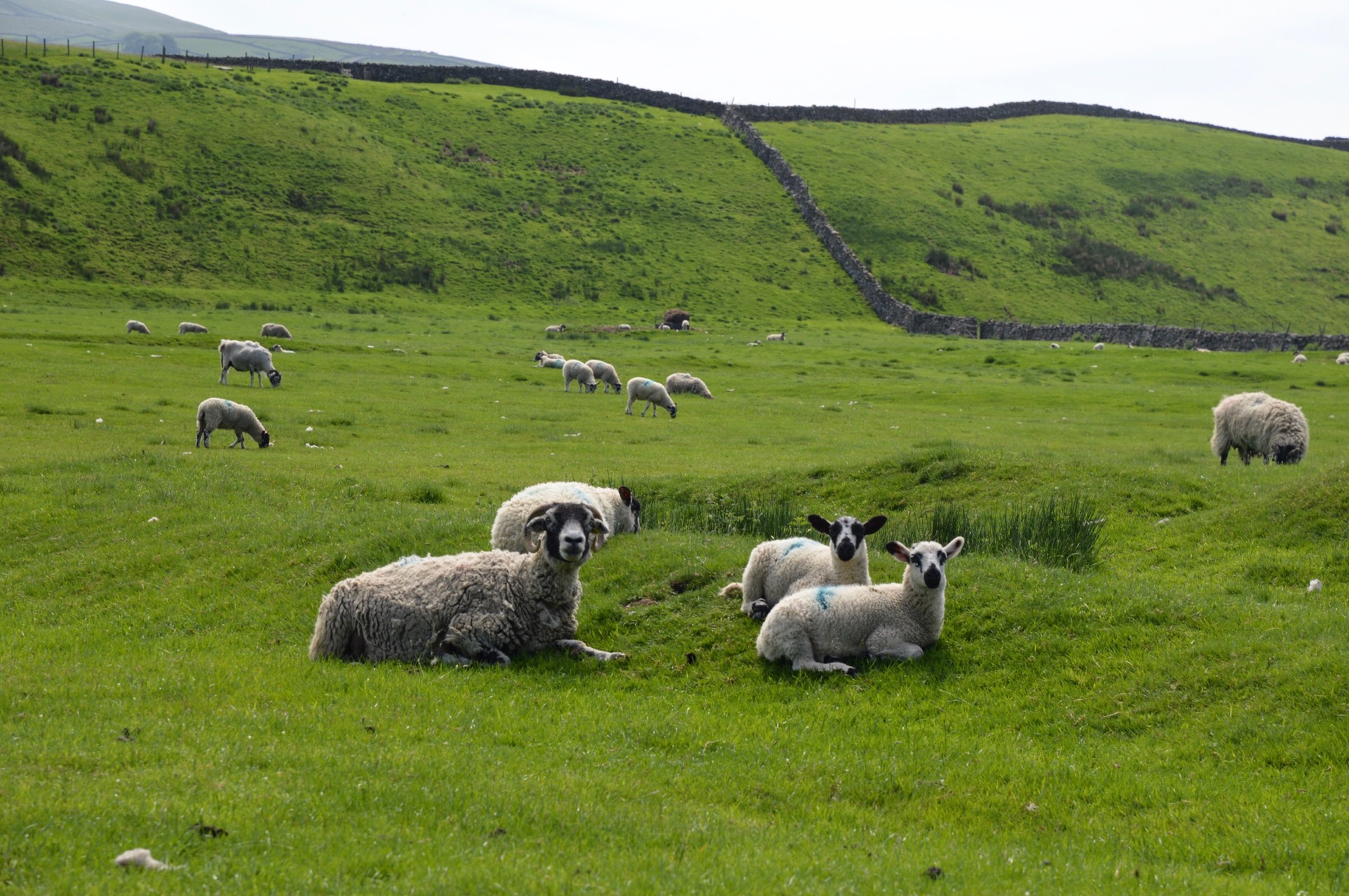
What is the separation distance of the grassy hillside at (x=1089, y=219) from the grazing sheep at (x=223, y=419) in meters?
62.7

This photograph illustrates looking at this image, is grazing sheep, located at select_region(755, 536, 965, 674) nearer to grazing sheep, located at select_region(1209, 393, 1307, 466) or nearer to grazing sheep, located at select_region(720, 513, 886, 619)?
grazing sheep, located at select_region(720, 513, 886, 619)

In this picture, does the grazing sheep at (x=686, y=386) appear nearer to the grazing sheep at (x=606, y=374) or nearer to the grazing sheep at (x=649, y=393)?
the grazing sheep at (x=606, y=374)

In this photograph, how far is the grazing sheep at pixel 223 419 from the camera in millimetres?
27219

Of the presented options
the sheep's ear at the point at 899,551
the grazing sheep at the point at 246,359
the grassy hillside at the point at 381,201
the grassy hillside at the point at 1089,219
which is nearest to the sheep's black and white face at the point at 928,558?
the sheep's ear at the point at 899,551

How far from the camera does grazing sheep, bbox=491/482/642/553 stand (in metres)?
14.7

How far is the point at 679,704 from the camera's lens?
1018 centimetres

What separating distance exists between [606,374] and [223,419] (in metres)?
18.6

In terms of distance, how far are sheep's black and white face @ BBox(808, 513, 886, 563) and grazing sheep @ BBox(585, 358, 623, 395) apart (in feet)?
103

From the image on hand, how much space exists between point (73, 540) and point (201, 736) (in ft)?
34.0

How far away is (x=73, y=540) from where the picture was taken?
16656 mm

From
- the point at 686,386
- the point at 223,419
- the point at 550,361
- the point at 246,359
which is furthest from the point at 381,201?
the point at 223,419

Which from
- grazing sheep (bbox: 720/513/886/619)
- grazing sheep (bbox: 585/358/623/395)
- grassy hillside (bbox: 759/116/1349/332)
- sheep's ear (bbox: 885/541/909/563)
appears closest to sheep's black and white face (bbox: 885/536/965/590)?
sheep's ear (bbox: 885/541/909/563)

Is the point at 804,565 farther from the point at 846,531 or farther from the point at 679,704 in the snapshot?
the point at 679,704

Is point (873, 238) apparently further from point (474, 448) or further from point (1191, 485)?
point (1191, 485)
